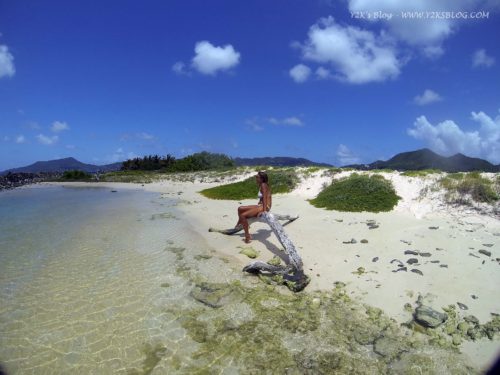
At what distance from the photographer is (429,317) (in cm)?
632

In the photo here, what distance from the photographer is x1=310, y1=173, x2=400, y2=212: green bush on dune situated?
1678 cm

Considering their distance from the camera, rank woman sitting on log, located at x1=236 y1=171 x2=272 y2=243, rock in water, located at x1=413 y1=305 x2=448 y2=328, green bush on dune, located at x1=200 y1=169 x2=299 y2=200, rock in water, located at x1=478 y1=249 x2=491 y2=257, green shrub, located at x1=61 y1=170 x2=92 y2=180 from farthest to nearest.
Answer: green shrub, located at x1=61 y1=170 x2=92 y2=180
green bush on dune, located at x1=200 y1=169 x2=299 y2=200
woman sitting on log, located at x1=236 y1=171 x2=272 y2=243
rock in water, located at x1=478 y1=249 x2=491 y2=257
rock in water, located at x1=413 y1=305 x2=448 y2=328

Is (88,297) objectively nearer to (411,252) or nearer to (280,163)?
(411,252)

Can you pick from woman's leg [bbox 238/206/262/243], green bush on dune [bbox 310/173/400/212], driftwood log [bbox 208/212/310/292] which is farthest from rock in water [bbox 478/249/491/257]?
woman's leg [bbox 238/206/262/243]

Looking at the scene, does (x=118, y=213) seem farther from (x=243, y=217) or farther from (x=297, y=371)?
(x=297, y=371)

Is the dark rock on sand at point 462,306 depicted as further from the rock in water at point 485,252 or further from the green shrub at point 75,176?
the green shrub at point 75,176

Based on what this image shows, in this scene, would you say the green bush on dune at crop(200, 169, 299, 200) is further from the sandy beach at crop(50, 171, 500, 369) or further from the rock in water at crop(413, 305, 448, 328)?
the rock in water at crop(413, 305, 448, 328)

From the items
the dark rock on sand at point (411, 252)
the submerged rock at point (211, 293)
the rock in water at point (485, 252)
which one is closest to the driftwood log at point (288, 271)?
the submerged rock at point (211, 293)

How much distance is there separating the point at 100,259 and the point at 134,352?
5.61 m

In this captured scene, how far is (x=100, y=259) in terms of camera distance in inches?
412

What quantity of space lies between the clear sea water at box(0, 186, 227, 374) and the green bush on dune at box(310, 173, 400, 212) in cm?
860

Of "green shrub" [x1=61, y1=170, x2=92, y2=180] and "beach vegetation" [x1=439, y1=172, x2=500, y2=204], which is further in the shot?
"green shrub" [x1=61, y1=170, x2=92, y2=180]

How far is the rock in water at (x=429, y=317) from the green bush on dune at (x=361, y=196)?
10.2 m

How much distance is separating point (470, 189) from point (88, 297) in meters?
17.7
